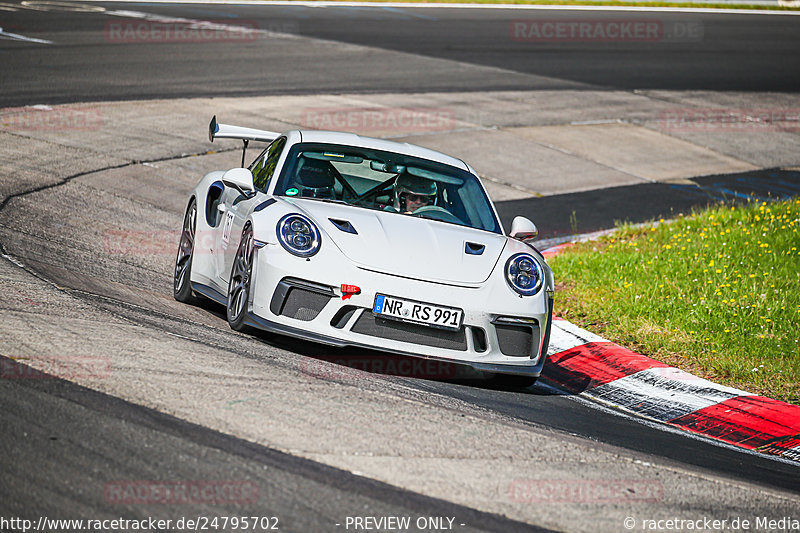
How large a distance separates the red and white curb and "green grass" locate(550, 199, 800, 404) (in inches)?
9.6

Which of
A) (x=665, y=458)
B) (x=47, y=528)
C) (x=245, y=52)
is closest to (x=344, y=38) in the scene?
(x=245, y=52)

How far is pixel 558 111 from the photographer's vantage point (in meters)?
18.3

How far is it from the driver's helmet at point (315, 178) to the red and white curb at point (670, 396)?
200cm

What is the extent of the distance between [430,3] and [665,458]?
97.9 feet

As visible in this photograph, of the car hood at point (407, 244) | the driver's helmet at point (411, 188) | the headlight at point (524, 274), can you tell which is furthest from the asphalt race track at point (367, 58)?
the headlight at point (524, 274)

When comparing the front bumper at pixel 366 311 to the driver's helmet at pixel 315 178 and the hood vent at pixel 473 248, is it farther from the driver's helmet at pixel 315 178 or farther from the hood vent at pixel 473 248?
the driver's helmet at pixel 315 178

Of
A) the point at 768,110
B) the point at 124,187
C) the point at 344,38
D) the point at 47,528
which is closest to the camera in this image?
the point at 47,528

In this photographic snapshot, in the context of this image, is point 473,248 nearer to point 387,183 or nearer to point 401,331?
point 401,331

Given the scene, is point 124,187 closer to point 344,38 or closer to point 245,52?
point 245,52

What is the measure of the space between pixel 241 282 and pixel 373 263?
2.96ft

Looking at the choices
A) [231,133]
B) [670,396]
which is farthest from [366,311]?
[231,133]

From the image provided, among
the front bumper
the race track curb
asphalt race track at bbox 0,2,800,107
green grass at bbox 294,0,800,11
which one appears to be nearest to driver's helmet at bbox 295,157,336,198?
the front bumper

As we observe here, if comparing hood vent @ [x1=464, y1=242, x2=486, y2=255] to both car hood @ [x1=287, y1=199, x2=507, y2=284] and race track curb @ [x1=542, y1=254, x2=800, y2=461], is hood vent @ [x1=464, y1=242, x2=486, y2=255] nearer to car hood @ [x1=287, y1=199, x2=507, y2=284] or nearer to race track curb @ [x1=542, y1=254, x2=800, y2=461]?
car hood @ [x1=287, y1=199, x2=507, y2=284]

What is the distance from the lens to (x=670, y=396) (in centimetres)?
680
